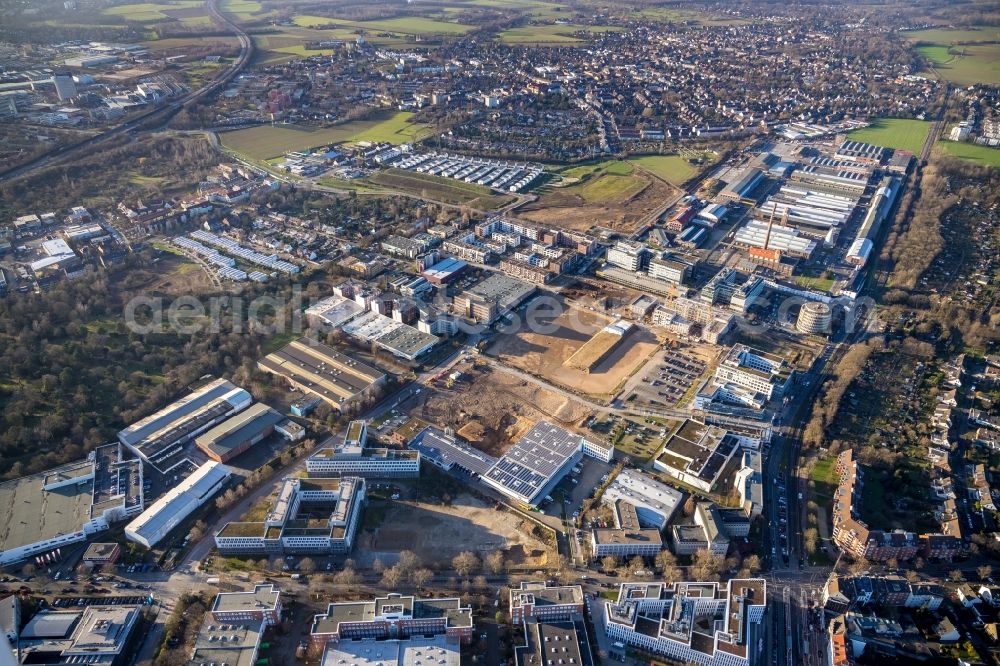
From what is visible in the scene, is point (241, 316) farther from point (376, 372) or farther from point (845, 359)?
point (845, 359)

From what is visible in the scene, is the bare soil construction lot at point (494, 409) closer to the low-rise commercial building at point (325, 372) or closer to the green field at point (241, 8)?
the low-rise commercial building at point (325, 372)

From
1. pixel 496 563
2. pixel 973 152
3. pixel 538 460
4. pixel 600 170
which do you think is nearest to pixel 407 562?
pixel 496 563

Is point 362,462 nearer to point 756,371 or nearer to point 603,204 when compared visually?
point 756,371

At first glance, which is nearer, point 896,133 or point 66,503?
point 66,503

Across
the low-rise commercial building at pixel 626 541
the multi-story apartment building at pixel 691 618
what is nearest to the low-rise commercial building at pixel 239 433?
the low-rise commercial building at pixel 626 541

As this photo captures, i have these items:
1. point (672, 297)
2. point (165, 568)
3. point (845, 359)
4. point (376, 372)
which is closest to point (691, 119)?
point (672, 297)
